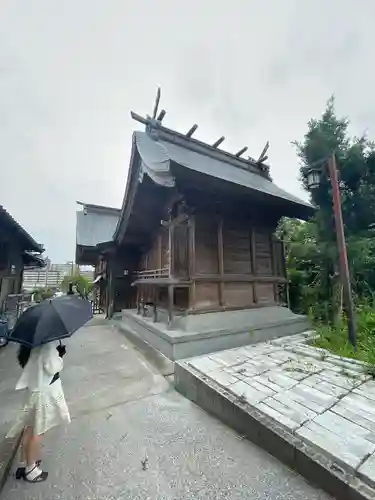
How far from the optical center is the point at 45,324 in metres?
1.68

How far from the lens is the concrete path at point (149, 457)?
1.60 m

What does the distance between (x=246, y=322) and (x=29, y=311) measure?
4.23 metres

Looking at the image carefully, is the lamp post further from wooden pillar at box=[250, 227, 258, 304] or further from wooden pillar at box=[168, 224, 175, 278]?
wooden pillar at box=[168, 224, 175, 278]

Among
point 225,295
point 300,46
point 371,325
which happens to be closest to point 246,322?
point 225,295

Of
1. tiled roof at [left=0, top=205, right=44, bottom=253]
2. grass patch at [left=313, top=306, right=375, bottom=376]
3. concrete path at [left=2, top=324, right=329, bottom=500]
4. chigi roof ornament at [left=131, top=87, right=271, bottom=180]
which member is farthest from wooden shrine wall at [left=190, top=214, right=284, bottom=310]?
tiled roof at [left=0, top=205, right=44, bottom=253]

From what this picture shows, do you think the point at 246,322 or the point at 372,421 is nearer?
the point at 372,421

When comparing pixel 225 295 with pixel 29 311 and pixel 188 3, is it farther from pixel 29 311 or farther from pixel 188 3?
pixel 188 3

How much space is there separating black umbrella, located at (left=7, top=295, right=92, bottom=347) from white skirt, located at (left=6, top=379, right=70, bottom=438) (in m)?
0.40

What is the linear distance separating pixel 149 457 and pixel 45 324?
138 centimetres

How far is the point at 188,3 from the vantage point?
16.3 feet

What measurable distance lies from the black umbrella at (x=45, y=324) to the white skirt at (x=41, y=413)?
0.40 metres

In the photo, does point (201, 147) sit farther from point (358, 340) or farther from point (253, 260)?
point (358, 340)

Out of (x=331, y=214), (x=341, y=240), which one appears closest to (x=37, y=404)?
(x=341, y=240)

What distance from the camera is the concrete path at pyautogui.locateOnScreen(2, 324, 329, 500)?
1.60 metres
